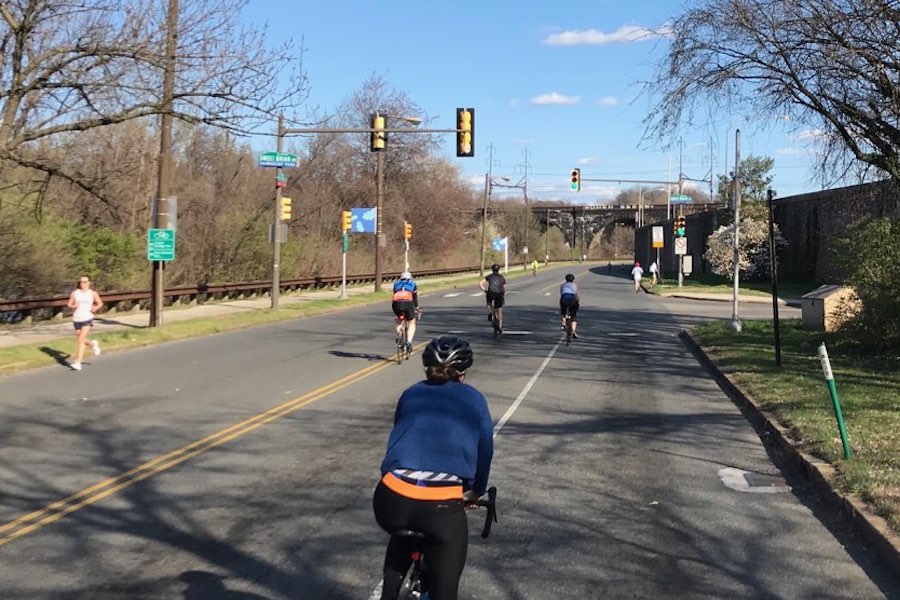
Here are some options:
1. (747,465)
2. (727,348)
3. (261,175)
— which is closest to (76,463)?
(747,465)

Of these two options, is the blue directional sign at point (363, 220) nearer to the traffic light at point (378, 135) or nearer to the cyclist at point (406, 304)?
the traffic light at point (378, 135)

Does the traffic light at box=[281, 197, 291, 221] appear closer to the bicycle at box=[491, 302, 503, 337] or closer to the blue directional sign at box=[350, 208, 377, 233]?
the bicycle at box=[491, 302, 503, 337]

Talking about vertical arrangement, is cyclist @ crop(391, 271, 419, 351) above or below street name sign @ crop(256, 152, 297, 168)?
below

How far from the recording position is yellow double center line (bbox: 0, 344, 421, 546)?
6105 mm

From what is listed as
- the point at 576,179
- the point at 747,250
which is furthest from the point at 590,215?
the point at 576,179

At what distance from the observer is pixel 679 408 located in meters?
11.5

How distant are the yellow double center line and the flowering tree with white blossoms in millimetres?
47628

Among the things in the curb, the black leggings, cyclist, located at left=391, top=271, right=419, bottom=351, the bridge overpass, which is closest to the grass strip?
the curb

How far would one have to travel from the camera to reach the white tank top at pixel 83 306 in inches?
604

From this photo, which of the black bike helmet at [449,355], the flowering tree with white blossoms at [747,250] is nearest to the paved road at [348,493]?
the black bike helmet at [449,355]

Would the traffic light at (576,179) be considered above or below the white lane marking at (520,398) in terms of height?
above

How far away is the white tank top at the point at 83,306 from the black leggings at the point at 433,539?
1360 cm

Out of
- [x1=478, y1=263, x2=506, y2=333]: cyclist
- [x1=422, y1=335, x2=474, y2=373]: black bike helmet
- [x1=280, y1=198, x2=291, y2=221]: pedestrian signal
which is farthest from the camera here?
[x1=280, y1=198, x2=291, y2=221]: pedestrian signal

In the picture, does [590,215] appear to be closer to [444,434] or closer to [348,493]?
[348,493]
